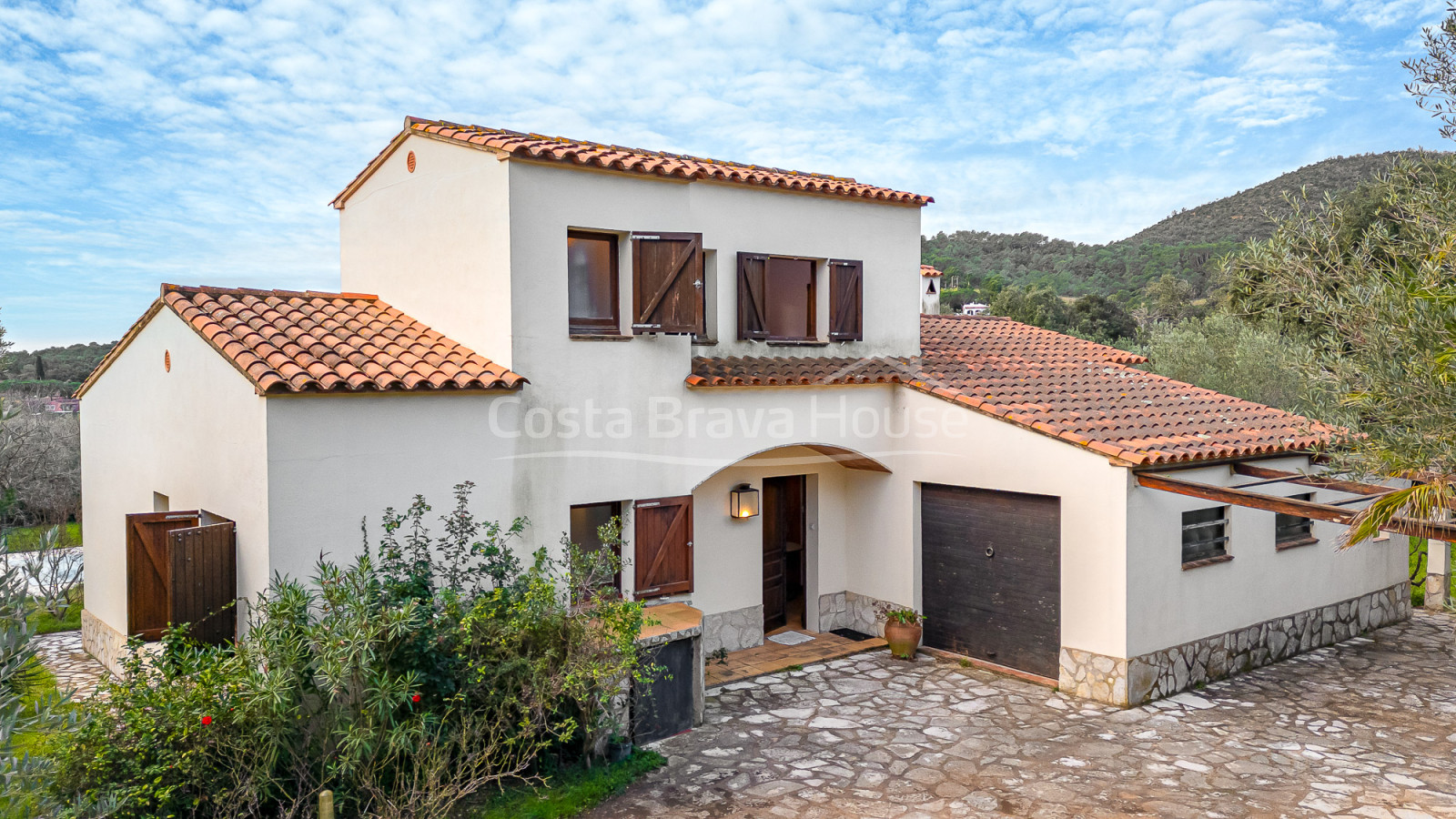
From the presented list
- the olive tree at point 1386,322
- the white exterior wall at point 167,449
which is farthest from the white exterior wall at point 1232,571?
the white exterior wall at point 167,449

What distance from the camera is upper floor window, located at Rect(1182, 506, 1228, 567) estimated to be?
1110 cm

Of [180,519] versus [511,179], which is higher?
[511,179]

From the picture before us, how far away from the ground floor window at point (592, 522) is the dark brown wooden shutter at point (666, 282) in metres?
2.20

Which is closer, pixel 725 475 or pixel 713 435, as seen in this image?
pixel 713 435

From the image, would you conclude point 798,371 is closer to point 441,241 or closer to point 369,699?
point 441,241

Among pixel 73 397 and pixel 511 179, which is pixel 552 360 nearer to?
pixel 511 179

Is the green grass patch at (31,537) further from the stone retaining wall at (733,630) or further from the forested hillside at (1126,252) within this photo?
the forested hillside at (1126,252)

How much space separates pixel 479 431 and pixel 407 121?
4.51 m

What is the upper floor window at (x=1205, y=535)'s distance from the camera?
11.1 m

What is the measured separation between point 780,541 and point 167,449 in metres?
8.23

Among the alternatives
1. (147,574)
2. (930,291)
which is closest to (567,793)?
(147,574)

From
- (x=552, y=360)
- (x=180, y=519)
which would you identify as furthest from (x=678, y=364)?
(x=180, y=519)

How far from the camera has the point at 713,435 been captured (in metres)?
11.1

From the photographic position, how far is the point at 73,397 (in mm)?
13305
